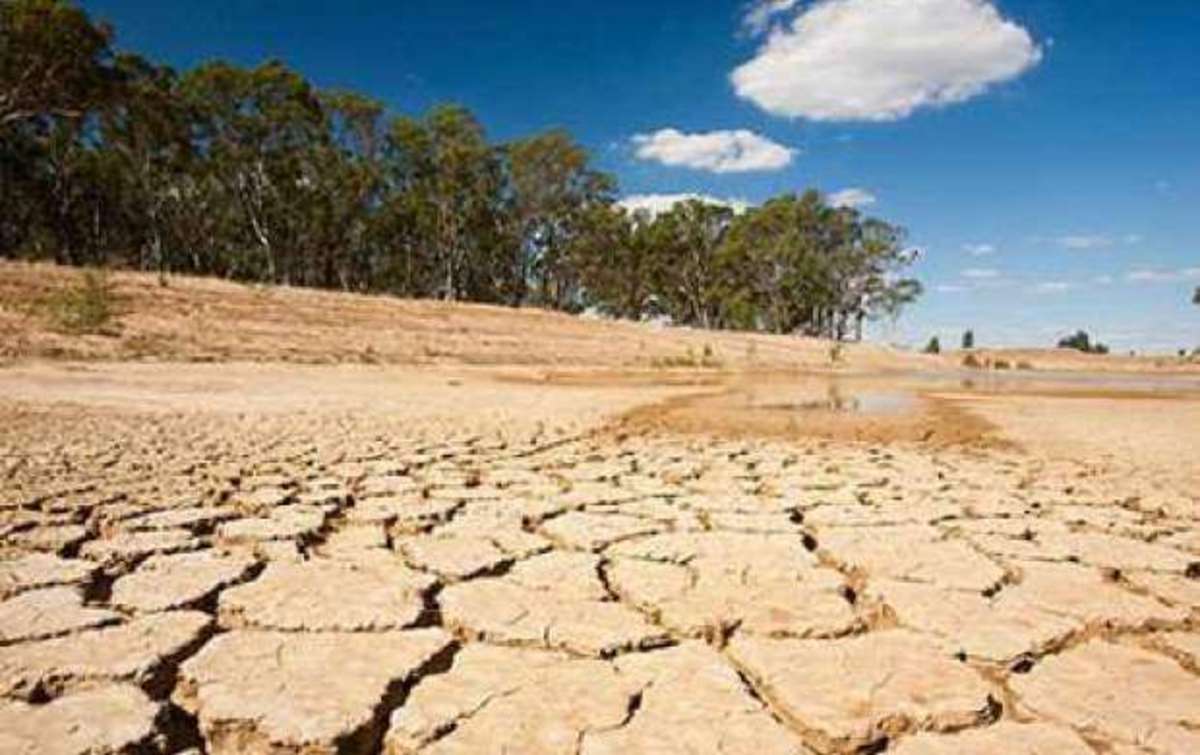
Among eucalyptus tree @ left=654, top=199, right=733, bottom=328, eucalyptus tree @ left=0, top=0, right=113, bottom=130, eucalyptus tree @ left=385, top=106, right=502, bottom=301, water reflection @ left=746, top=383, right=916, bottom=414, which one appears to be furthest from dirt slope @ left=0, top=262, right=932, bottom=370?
eucalyptus tree @ left=654, top=199, right=733, bottom=328

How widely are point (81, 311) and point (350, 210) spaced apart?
27862mm

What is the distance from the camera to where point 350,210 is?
40125 millimetres

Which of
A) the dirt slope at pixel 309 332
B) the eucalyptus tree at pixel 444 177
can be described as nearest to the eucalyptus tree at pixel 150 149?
the eucalyptus tree at pixel 444 177

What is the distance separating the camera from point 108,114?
3069 cm

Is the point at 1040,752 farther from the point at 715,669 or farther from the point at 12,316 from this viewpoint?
the point at 12,316

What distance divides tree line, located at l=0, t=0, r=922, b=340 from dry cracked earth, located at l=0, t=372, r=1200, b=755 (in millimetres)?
22320

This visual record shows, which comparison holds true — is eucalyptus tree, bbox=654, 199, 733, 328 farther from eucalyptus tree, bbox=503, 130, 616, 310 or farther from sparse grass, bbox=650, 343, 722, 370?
sparse grass, bbox=650, 343, 722, 370

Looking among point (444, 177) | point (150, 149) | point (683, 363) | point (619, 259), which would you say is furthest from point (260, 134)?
point (683, 363)

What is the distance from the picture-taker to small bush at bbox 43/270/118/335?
43.1 feet

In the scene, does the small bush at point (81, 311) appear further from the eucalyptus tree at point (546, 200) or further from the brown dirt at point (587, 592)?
the eucalyptus tree at point (546, 200)

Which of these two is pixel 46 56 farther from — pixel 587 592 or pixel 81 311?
pixel 587 592

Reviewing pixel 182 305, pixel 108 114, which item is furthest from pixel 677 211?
pixel 182 305

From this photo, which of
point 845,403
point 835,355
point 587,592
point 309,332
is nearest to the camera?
point 587,592

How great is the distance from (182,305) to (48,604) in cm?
1618
